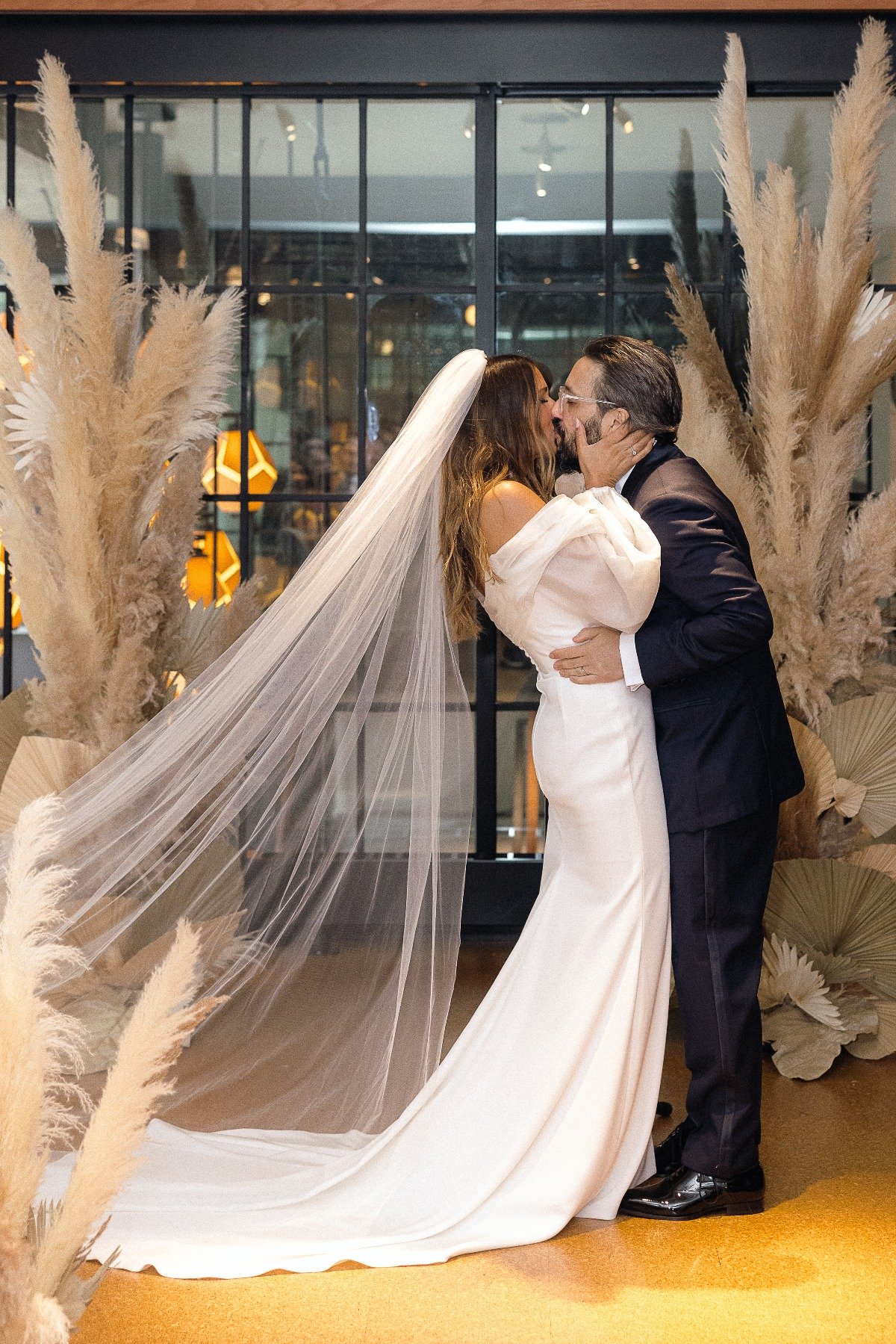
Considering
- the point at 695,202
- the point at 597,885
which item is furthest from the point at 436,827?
the point at 695,202

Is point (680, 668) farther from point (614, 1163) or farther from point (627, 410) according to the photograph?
point (614, 1163)

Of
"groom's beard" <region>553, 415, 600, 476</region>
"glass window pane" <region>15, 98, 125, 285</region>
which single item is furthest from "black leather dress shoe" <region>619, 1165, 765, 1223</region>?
"glass window pane" <region>15, 98, 125, 285</region>

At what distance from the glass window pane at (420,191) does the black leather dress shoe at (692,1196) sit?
2.60 meters

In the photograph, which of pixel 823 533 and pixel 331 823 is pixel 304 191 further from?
pixel 331 823

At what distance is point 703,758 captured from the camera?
85.6 inches

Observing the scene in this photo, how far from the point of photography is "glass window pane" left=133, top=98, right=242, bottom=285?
367 cm

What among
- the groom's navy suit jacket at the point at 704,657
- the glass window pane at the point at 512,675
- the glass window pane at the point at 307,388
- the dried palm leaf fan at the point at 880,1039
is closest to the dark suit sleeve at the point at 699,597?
the groom's navy suit jacket at the point at 704,657

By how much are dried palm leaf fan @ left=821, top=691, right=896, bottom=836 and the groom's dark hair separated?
3.54ft

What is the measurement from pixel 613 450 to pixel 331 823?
84 cm

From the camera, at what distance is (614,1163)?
7.11ft

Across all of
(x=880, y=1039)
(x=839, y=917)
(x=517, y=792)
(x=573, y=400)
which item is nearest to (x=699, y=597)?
(x=573, y=400)

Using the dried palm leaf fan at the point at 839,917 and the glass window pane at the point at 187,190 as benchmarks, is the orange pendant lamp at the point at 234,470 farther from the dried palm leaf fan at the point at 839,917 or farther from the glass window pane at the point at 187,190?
the dried palm leaf fan at the point at 839,917

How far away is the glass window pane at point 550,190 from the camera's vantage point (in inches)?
144

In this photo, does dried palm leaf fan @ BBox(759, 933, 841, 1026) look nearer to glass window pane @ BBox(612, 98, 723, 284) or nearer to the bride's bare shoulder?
the bride's bare shoulder
